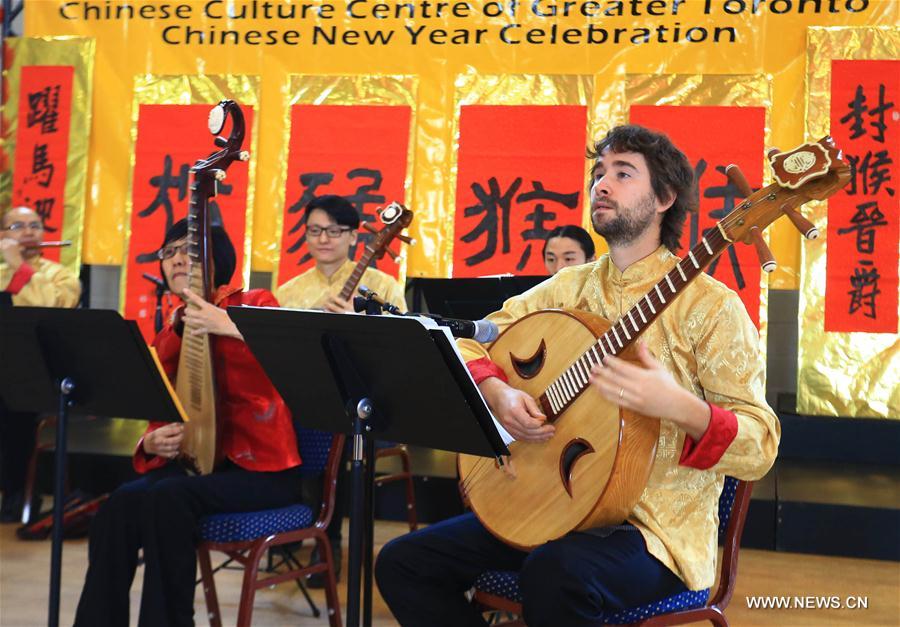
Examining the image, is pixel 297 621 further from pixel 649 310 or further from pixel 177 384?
pixel 649 310

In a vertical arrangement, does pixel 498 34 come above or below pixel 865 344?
above

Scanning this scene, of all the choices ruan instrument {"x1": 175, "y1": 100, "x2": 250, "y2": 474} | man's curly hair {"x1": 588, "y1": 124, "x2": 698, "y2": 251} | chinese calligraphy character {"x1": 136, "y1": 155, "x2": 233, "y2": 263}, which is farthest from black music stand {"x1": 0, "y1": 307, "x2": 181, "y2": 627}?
chinese calligraphy character {"x1": 136, "y1": 155, "x2": 233, "y2": 263}

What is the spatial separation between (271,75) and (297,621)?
309cm

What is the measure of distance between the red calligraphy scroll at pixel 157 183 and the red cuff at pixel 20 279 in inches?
24.2

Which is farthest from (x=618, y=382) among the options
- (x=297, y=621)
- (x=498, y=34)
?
(x=498, y=34)

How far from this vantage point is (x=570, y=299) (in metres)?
2.21

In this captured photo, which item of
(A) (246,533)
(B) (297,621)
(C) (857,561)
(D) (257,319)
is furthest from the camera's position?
(C) (857,561)

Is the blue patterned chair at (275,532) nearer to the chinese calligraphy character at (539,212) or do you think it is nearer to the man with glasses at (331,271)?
the man with glasses at (331,271)

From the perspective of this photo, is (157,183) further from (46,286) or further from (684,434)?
(684,434)

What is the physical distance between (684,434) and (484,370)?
0.41 metres

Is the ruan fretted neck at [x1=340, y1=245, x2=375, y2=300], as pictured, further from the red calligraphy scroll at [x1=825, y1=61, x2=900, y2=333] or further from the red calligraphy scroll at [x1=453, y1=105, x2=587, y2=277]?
the red calligraphy scroll at [x1=825, y1=61, x2=900, y2=333]

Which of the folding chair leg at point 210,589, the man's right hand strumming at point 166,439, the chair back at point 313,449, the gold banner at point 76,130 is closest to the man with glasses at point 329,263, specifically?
the chair back at point 313,449

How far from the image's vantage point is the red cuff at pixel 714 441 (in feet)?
5.84

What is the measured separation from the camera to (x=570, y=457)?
1.91m
